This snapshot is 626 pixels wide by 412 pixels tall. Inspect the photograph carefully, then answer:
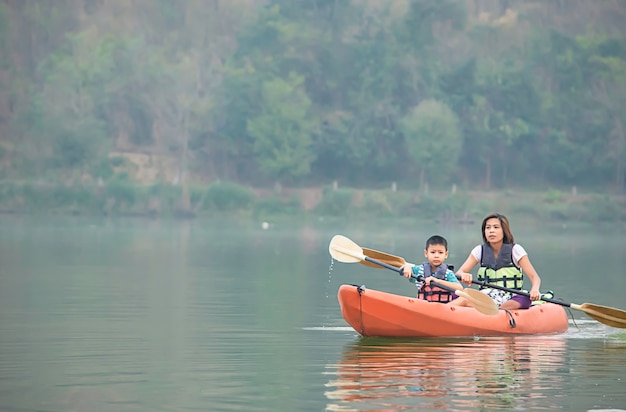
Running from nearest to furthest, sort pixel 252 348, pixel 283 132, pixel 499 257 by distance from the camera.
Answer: pixel 252 348 → pixel 499 257 → pixel 283 132

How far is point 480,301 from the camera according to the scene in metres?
15.0

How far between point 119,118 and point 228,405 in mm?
65254

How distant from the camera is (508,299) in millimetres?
16141

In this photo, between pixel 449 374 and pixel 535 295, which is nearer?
pixel 449 374

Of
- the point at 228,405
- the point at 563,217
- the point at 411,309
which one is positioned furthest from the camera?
the point at 563,217

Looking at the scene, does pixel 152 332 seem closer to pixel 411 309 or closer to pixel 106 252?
pixel 411 309

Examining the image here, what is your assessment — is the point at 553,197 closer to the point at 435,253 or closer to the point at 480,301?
the point at 480,301

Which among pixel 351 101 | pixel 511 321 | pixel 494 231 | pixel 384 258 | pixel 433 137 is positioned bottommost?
pixel 511 321

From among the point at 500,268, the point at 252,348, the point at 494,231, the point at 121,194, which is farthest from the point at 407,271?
the point at 121,194

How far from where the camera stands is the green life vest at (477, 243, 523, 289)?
1570cm

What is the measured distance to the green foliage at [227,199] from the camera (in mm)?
64000

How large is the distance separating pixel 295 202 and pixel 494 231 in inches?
1947

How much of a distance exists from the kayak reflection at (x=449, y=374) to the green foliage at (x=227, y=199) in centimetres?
4868

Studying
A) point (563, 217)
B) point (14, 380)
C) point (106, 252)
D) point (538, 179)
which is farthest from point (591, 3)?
point (14, 380)
